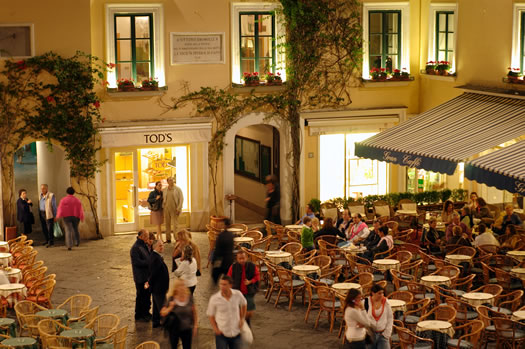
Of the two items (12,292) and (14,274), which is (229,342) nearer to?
(12,292)

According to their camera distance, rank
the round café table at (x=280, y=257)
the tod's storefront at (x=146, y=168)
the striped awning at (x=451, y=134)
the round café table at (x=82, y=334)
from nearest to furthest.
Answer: the round café table at (x=82, y=334)
the round café table at (x=280, y=257)
the striped awning at (x=451, y=134)
the tod's storefront at (x=146, y=168)

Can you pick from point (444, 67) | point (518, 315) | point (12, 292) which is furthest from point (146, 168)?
point (518, 315)

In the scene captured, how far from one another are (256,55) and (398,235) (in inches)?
265

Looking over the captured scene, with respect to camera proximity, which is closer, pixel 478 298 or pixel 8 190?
pixel 478 298

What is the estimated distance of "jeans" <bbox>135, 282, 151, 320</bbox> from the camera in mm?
17094

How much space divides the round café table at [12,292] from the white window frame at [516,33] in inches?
512

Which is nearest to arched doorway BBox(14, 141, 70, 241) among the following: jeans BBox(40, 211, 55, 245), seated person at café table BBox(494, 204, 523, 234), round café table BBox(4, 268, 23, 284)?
jeans BBox(40, 211, 55, 245)

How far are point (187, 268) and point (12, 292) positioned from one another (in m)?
3.48

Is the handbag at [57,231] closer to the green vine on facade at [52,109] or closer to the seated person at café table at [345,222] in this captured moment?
the green vine on facade at [52,109]

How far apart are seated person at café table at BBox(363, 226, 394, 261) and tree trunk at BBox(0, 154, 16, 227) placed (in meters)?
9.47

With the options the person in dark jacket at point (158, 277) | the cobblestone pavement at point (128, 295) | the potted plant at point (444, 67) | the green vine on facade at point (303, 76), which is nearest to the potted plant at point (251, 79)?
the green vine on facade at point (303, 76)

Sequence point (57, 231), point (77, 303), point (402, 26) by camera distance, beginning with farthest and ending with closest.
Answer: point (402, 26) < point (57, 231) < point (77, 303)

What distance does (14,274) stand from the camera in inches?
688

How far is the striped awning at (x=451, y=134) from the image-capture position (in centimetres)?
2084
